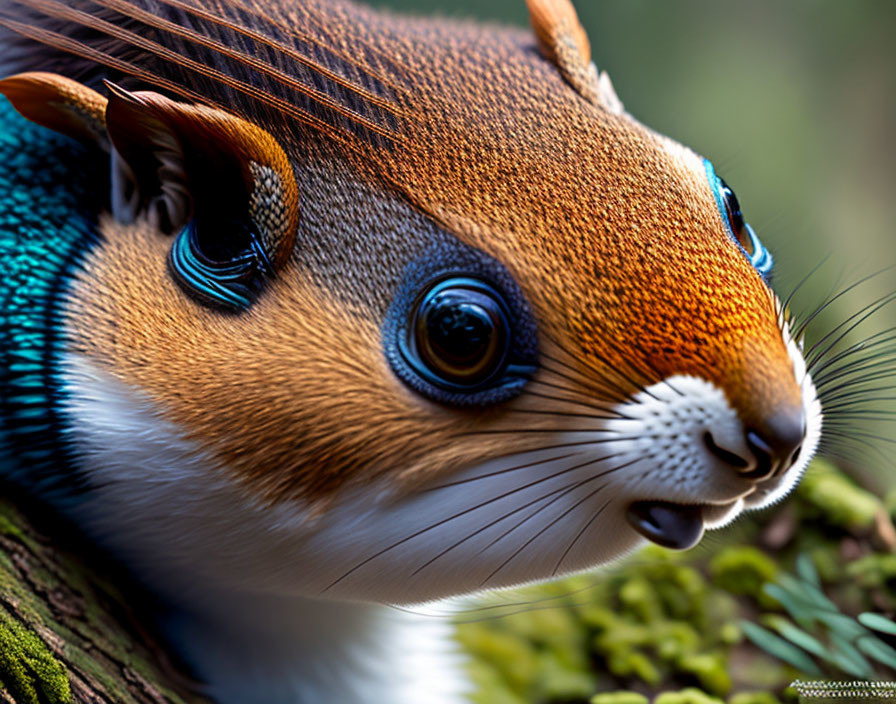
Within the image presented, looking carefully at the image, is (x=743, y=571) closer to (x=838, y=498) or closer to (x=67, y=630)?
(x=838, y=498)

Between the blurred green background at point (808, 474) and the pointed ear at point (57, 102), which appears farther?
the blurred green background at point (808, 474)

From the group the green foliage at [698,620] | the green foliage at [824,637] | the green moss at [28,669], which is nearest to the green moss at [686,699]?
the green foliage at [698,620]

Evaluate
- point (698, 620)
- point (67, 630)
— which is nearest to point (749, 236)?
point (67, 630)

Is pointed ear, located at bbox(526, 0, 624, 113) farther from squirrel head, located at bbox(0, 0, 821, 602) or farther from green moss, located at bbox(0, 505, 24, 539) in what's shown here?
green moss, located at bbox(0, 505, 24, 539)

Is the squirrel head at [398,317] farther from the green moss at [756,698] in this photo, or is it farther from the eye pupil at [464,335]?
the green moss at [756,698]

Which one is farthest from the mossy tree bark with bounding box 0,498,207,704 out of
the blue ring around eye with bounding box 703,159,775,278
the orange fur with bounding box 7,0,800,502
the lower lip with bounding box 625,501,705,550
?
the blue ring around eye with bounding box 703,159,775,278

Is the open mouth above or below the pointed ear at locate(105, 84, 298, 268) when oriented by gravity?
below
